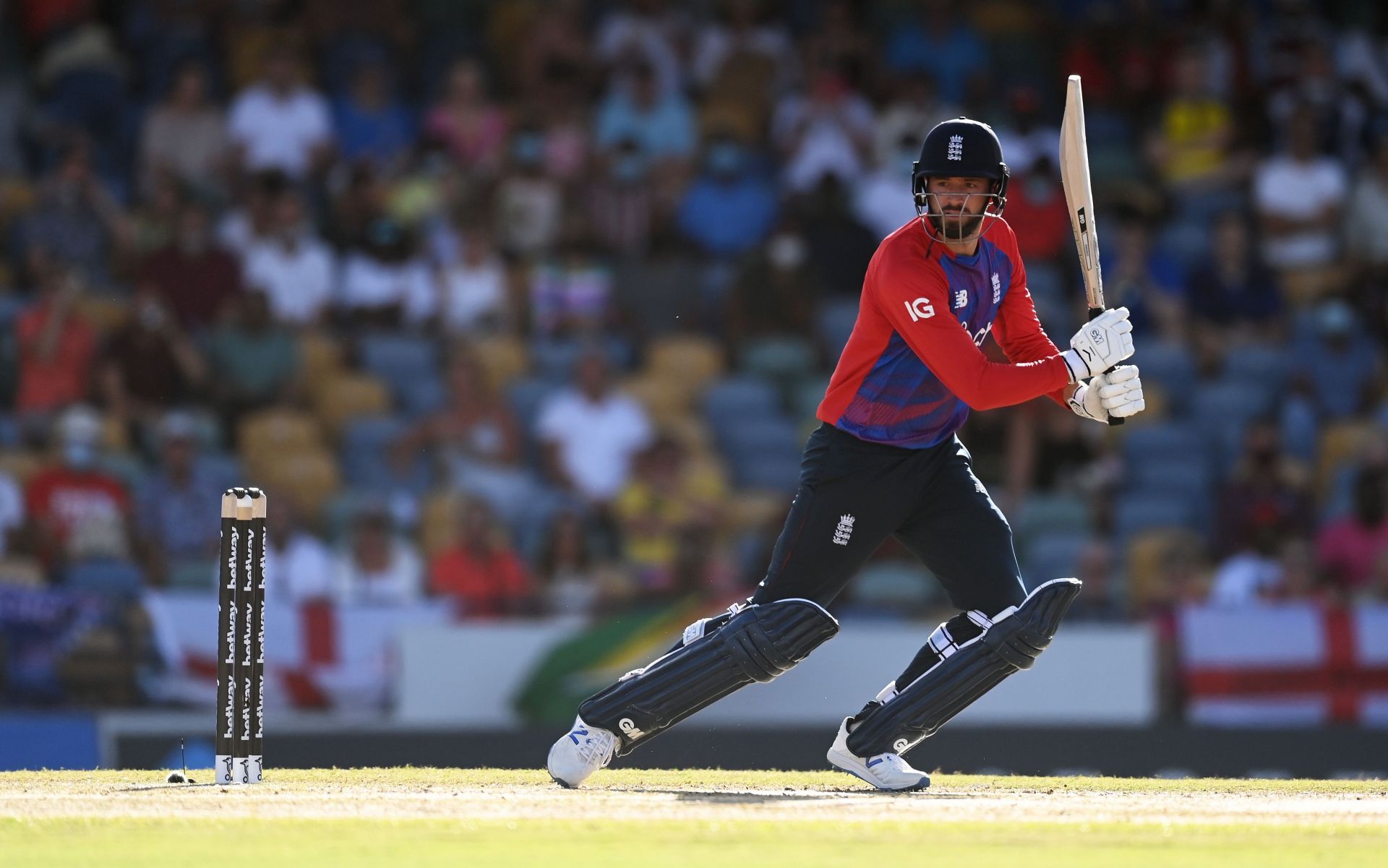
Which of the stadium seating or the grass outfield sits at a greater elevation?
the stadium seating

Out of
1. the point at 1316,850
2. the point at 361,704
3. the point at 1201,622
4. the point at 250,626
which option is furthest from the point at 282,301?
the point at 1316,850

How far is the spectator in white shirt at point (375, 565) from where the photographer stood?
37.8 feet

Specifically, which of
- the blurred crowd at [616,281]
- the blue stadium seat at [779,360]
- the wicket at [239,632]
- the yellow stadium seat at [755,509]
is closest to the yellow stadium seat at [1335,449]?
the blurred crowd at [616,281]

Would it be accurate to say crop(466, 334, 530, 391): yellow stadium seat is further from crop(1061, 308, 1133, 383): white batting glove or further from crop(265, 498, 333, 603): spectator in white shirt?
crop(1061, 308, 1133, 383): white batting glove

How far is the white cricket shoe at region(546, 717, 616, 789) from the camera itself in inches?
260

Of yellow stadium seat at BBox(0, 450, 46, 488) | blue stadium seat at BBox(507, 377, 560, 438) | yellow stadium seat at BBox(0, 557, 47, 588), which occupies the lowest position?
yellow stadium seat at BBox(0, 557, 47, 588)

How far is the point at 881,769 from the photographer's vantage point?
263 inches

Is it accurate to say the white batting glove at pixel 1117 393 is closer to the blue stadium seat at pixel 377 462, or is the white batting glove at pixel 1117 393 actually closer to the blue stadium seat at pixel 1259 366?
the blue stadium seat at pixel 377 462

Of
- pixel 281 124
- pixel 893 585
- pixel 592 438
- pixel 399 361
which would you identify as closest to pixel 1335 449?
pixel 893 585

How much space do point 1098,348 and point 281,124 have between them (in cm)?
893

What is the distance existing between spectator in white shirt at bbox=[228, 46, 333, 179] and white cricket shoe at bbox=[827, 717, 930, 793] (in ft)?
27.6

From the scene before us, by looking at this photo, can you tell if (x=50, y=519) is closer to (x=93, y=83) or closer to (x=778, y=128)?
(x=93, y=83)

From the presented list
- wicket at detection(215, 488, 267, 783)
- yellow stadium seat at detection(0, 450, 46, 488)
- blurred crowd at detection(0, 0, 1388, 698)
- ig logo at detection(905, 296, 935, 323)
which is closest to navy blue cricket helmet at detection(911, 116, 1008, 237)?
ig logo at detection(905, 296, 935, 323)

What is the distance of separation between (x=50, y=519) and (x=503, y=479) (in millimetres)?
2574
